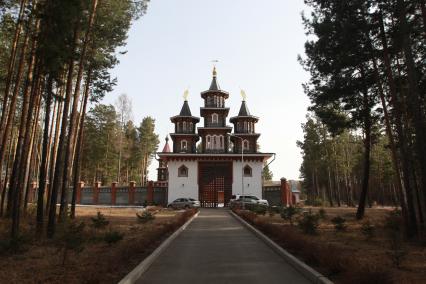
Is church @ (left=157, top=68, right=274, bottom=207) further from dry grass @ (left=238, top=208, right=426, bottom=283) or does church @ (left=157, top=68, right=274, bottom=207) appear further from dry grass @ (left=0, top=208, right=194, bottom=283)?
dry grass @ (left=0, top=208, right=194, bottom=283)

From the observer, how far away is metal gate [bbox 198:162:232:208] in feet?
147

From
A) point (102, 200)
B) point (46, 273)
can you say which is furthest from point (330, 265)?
point (102, 200)

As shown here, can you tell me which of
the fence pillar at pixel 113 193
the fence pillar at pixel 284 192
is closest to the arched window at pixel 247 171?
the fence pillar at pixel 284 192

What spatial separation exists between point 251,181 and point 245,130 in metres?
7.03

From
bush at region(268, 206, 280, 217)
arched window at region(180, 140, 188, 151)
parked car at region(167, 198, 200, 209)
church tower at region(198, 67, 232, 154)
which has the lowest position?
bush at region(268, 206, 280, 217)

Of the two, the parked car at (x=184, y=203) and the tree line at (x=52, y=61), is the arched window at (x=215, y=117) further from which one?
the tree line at (x=52, y=61)

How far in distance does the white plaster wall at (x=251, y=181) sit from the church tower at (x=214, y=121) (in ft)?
9.80

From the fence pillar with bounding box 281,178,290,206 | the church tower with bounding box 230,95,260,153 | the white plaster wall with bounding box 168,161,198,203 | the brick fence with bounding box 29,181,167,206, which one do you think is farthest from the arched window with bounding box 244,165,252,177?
the brick fence with bounding box 29,181,167,206

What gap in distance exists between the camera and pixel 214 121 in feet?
154

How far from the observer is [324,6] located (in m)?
16.1

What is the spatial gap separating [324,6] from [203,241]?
36.7ft

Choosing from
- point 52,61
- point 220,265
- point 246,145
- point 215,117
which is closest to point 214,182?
point 246,145

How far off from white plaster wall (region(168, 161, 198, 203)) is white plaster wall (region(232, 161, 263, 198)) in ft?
15.4

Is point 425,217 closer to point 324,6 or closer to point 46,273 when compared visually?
point 324,6
